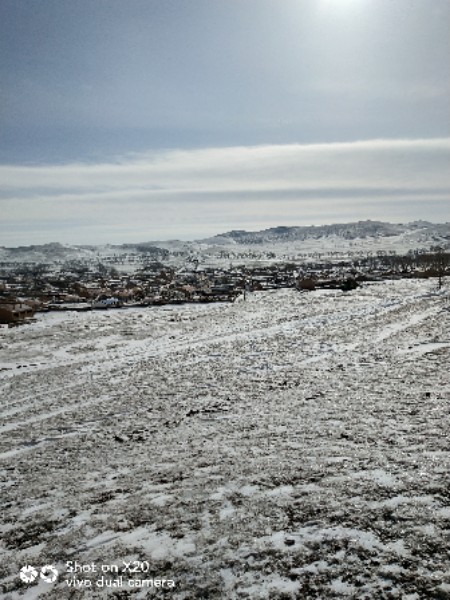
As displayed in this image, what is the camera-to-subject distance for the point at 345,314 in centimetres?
3909

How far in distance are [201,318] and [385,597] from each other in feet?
134

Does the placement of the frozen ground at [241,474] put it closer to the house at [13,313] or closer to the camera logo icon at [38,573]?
the camera logo icon at [38,573]

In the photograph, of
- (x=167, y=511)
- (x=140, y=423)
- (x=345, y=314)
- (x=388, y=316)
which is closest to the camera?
(x=167, y=511)

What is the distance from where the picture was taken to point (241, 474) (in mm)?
9016

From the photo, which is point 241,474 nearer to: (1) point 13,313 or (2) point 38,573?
(2) point 38,573

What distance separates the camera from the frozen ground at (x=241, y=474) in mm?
5930

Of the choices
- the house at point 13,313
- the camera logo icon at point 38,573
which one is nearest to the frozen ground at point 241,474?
the camera logo icon at point 38,573

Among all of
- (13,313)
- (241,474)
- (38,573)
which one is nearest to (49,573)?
(38,573)

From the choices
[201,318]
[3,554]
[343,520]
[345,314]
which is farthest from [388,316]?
[3,554]

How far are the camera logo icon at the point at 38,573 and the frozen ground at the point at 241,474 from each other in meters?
0.11

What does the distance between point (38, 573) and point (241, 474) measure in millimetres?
4153

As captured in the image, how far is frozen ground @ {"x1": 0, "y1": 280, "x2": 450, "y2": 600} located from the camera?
5.93 metres

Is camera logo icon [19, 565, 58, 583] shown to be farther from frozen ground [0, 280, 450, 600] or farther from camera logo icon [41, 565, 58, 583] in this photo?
frozen ground [0, 280, 450, 600]

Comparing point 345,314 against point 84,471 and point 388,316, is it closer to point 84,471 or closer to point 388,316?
point 388,316
